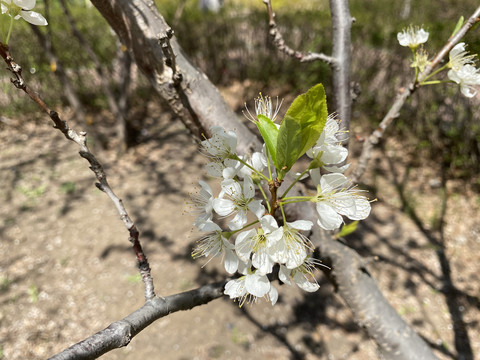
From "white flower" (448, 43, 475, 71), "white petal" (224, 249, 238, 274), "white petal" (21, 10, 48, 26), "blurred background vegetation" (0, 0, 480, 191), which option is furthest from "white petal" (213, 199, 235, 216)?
"blurred background vegetation" (0, 0, 480, 191)

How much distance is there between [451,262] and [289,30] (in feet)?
15.0

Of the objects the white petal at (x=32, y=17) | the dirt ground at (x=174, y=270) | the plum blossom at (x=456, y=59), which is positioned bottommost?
the dirt ground at (x=174, y=270)

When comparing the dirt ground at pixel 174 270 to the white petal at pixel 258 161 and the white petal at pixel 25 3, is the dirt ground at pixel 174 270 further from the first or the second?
the white petal at pixel 25 3

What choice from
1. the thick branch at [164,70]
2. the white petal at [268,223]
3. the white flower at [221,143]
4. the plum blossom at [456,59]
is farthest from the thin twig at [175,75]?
the plum blossom at [456,59]

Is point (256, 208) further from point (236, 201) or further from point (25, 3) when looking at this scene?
point (25, 3)

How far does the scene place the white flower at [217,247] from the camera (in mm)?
661

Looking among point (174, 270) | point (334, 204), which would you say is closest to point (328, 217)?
point (334, 204)

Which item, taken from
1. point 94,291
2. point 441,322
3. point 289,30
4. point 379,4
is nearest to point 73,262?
point 94,291

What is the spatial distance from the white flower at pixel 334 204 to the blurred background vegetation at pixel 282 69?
4.01 metres

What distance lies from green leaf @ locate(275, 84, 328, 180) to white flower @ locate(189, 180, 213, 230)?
0.69 ft

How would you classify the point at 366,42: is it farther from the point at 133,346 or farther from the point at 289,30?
the point at 133,346

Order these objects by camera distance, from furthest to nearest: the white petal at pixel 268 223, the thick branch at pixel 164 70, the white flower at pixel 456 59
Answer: the white flower at pixel 456 59, the thick branch at pixel 164 70, the white petal at pixel 268 223

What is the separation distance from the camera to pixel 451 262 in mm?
3055

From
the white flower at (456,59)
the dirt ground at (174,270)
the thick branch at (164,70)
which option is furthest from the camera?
the dirt ground at (174,270)
